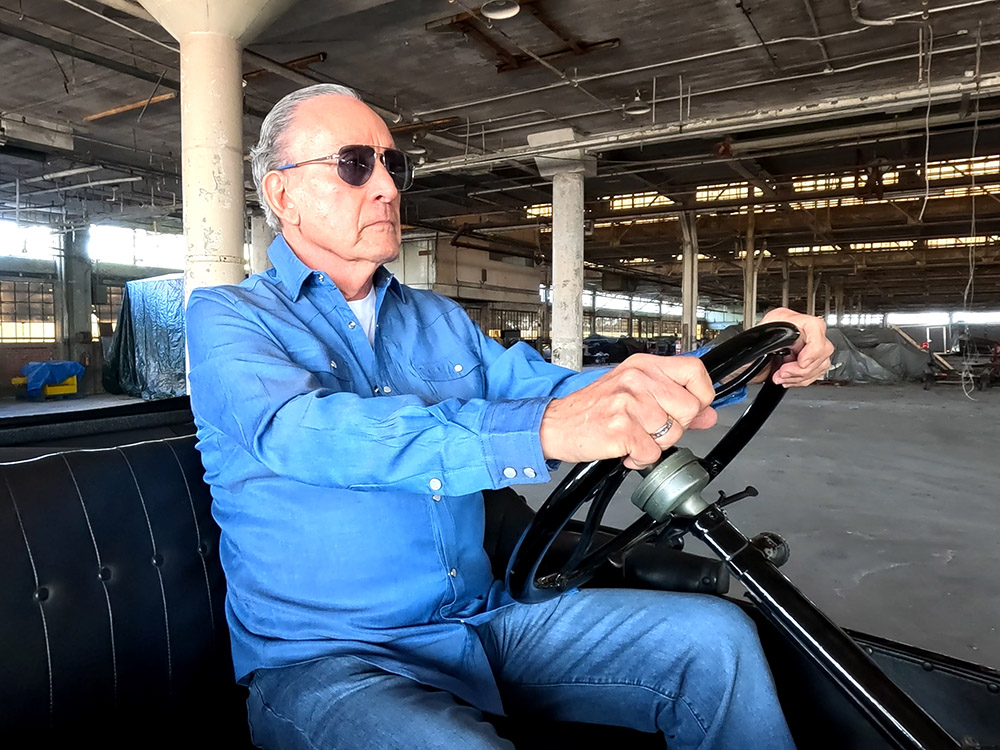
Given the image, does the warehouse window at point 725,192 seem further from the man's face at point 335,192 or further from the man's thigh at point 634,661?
the man's thigh at point 634,661

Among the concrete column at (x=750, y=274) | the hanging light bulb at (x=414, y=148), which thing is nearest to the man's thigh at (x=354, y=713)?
the hanging light bulb at (x=414, y=148)

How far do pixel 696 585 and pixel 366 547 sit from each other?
76 cm

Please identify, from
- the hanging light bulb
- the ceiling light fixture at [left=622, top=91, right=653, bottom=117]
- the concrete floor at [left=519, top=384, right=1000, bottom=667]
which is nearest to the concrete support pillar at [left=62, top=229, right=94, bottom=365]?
the hanging light bulb

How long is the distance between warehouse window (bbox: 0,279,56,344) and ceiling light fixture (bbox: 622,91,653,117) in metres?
13.7

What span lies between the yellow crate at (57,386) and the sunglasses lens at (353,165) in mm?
13792

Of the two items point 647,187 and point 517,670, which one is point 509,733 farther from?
point 647,187

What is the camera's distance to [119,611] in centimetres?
117

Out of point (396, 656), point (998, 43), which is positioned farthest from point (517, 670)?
point (998, 43)

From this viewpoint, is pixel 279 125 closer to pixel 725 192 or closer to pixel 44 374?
pixel 725 192

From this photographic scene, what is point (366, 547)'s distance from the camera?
3.67 ft

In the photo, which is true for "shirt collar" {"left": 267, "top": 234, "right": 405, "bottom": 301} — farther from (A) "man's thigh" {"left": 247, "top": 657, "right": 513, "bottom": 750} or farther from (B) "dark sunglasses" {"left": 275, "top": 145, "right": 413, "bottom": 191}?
(A) "man's thigh" {"left": 247, "top": 657, "right": 513, "bottom": 750}

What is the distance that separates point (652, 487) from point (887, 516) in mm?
4007

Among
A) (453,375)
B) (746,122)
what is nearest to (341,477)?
(453,375)

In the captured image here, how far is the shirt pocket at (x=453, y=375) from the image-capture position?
139cm
